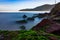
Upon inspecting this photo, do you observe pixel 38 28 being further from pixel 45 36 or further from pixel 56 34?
pixel 45 36

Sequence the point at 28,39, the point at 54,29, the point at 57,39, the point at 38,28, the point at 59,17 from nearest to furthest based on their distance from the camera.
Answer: the point at 28,39, the point at 57,39, the point at 54,29, the point at 38,28, the point at 59,17

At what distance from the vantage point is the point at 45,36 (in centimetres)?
742

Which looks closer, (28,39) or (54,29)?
(28,39)

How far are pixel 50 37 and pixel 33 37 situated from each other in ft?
2.45

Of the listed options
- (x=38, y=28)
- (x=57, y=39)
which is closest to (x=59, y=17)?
(x=38, y=28)

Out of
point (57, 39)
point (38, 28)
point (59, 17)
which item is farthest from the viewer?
point (59, 17)

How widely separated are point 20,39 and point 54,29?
1.93 metres

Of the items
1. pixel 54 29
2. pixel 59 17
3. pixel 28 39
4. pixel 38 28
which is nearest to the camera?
pixel 28 39

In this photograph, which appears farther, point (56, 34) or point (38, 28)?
point (38, 28)

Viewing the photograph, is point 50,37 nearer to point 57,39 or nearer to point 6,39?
point 57,39

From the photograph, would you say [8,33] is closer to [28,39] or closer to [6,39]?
[6,39]

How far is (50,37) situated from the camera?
7.30 meters

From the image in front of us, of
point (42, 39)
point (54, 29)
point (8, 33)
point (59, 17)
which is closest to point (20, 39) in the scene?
point (42, 39)

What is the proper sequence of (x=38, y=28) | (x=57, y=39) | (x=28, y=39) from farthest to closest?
(x=38, y=28)
(x=57, y=39)
(x=28, y=39)
